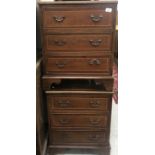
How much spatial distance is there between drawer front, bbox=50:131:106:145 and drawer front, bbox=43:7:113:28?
0.86 m

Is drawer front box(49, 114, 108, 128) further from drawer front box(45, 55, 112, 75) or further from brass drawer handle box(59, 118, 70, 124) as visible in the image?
drawer front box(45, 55, 112, 75)

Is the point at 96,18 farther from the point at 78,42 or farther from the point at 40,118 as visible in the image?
the point at 40,118

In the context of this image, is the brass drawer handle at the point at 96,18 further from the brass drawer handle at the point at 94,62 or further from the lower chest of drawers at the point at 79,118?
the lower chest of drawers at the point at 79,118

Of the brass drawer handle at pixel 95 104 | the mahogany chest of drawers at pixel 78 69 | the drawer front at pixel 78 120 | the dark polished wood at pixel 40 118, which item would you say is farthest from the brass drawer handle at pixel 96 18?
the drawer front at pixel 78 120

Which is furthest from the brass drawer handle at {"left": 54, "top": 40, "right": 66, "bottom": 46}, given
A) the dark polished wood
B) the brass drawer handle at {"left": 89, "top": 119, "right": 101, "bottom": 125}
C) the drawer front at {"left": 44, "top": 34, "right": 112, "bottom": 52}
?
the brass drawer handle at {"left": 89, "top": 119, "right": 101, "bottom": 125}

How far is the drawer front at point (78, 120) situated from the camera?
1.71 meters

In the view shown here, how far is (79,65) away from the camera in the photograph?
1.58 metres

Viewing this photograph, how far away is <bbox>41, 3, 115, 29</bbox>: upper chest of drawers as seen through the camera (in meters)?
1.45

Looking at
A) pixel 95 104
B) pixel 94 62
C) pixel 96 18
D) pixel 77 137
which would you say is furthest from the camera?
pixel 77 137

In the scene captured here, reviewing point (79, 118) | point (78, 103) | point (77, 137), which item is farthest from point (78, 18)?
point (77, 137)

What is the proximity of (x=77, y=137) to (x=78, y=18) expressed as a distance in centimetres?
95
